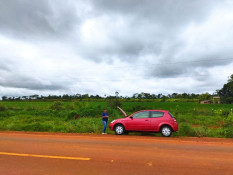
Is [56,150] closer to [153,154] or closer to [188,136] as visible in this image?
[153,154]

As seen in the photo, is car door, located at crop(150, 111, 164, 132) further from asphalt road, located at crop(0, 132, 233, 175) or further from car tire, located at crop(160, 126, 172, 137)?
asphalt road, located at crop(0, 132, 233, 175)

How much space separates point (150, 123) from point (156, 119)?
0.41 meters

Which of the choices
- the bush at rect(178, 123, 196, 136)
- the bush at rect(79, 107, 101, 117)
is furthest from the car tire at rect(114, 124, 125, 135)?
the bush at rect(79, 107, 101, 117)

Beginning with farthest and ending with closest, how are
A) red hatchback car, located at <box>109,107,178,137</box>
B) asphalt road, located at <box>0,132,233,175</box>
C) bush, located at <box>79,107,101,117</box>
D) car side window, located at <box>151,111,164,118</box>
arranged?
bush, located at <box>79,107,101,117</box>
car side window, located at <box>151,111,164,118</box>
red hatchback car, located at <box>109,107,178,137</box>
asphalt road, located at <box>0,132,233,175</box>

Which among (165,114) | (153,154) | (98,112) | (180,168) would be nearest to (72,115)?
(98,112)

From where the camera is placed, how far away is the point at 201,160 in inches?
228

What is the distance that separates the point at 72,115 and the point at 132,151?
1815 cm

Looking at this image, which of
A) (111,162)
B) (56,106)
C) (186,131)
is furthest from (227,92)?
(111,162)

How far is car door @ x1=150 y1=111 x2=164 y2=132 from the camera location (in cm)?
1089

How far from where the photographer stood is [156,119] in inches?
431

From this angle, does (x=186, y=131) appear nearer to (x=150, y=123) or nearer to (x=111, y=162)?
(x=150, y=123)

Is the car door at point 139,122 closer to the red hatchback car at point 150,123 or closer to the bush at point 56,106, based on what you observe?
the red hatchback car at point 150,123

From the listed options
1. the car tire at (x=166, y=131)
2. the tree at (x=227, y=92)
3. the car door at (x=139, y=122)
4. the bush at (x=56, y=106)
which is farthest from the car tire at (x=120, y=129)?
the tree at (x=227, y=92)

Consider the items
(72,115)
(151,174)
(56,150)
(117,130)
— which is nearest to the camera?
(151,174)
